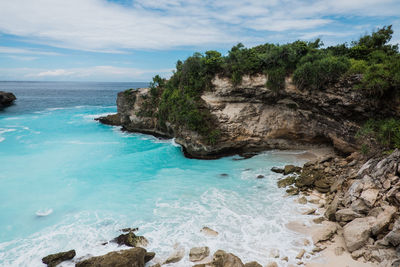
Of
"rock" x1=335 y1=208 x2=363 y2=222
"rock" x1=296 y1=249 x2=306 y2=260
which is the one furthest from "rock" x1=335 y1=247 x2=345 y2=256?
"rock" x1=335 y1=208 x2=363 y2=222

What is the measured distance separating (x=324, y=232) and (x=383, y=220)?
198 cm

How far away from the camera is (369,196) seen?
9.20 m

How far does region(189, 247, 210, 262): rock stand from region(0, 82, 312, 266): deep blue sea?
9.7 inches

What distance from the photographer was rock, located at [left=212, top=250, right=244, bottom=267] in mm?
7492

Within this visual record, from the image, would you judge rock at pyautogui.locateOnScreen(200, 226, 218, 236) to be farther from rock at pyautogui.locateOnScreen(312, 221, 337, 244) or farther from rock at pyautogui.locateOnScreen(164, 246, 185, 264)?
rock at pyautogui.locateOnScreen(312, 221, 337, 244)

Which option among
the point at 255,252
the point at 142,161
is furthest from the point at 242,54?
the point at 255,252

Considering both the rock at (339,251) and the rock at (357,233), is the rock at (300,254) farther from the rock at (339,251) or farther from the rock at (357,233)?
the rock at (357,233)

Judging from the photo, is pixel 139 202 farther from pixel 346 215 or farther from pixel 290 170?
pixel 346 215

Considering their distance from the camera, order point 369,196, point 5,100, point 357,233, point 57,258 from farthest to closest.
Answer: point 5,100 → point 369,196 → point 57,258 → point 357,233

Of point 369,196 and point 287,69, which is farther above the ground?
point 287,69

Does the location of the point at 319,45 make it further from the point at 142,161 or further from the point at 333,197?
the point at 142,161

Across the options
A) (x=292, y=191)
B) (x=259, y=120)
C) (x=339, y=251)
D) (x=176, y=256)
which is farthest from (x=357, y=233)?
(x=259, y=120)

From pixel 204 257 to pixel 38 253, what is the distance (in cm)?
672

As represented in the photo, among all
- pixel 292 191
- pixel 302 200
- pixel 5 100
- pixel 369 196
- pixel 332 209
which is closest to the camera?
pixel 369 196
